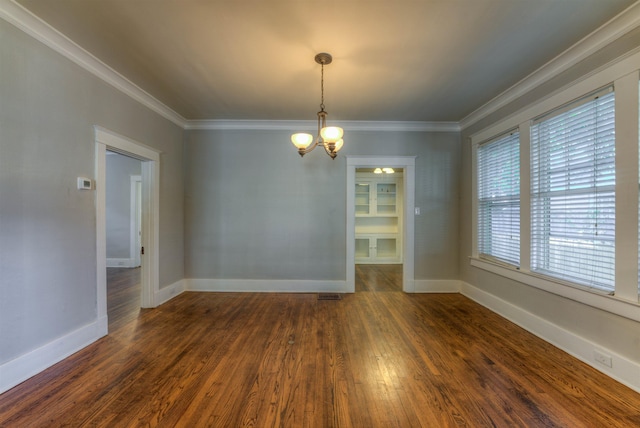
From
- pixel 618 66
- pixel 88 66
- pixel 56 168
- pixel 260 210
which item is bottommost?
pixel 260 210

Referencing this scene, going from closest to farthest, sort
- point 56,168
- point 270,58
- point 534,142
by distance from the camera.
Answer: point 56,168 < point 270,58 < point 534,142

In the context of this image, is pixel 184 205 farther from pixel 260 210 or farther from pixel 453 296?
pixel 453 296

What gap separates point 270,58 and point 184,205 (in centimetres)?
293

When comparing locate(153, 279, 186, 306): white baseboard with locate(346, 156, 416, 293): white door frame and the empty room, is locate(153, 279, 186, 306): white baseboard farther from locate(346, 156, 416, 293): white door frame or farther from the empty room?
locate(346, 156, 416, 293): white door frame

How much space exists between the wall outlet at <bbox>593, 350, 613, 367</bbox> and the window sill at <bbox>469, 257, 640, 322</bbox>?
1.24ft

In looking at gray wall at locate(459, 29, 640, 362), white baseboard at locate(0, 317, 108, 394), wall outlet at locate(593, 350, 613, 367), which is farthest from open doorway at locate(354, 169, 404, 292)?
white baseboard at locate(0, 317, 108, 394)

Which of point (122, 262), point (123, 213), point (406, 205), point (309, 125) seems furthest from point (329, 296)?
point (123, 213)

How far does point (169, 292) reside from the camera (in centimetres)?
396

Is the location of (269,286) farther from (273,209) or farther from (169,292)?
(169,292)

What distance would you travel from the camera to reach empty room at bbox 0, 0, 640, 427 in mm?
1891

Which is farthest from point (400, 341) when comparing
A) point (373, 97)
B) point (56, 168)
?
point (56, 168)

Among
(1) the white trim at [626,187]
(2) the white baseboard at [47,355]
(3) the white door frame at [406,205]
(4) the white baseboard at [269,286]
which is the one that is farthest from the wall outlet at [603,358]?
(2) the white baseboard at [47,355]

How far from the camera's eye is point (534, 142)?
9.55ft

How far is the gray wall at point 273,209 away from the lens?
4.40 m
